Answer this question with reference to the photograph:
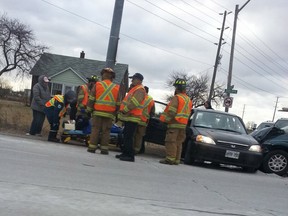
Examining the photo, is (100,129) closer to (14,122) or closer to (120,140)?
(120,140)

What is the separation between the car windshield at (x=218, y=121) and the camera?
1136 cm

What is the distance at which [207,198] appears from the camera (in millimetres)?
6676

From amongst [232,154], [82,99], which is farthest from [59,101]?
[232,154]

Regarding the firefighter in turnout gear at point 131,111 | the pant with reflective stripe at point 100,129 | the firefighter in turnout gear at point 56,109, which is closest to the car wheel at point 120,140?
the pant with reflective stripe at point 100,129

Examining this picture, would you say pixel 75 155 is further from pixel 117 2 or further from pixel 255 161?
pixel 117 2

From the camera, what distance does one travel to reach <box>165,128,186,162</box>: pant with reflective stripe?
10.1 metres

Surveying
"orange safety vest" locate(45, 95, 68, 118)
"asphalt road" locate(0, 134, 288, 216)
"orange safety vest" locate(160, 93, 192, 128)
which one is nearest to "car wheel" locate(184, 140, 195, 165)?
"asphalt road" locate(0, 134, 288, 216)

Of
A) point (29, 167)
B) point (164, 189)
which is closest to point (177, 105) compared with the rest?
point (164, 189)

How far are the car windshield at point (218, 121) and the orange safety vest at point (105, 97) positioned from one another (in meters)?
2.57

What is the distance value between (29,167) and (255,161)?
18.3 ft

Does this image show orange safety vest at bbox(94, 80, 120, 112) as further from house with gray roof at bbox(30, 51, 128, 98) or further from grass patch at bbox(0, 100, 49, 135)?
house with gray roof at bbox(30, 51, 128, 98)

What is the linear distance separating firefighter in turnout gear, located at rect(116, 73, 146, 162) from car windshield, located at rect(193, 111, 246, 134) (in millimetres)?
2242

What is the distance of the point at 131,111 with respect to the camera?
31.4 feet

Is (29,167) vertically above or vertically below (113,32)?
below
